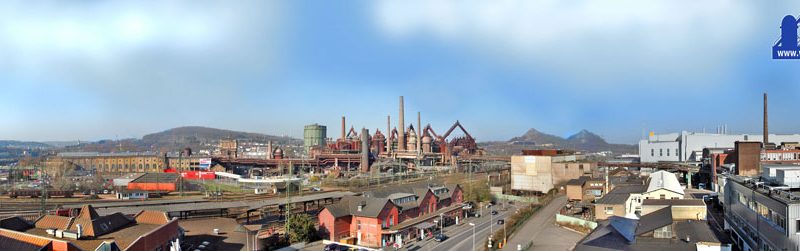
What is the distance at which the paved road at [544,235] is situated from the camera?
62.6ft

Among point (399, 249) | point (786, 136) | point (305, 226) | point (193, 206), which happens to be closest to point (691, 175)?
point (786, 136)

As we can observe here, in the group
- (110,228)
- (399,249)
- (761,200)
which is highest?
(761,200)

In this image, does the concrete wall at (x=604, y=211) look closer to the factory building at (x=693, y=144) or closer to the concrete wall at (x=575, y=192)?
the concrete wall at (x=575, y=192)

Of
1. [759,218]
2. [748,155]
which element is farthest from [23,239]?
[748,155]

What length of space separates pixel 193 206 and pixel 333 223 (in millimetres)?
6921

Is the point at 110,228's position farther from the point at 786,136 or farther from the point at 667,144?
the point at 786,136

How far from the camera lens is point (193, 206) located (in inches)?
915

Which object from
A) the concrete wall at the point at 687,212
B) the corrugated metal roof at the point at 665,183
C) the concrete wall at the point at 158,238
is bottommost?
the concrete wall at the point at 158,238

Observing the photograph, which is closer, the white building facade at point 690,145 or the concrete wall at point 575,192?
the concrete wall at point 575,192

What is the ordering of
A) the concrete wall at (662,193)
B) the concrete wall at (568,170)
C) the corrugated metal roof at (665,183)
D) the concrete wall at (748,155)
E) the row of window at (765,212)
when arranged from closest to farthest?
the row of window at (765,212) → the concrete wall at (662,193) → the corrugated metal roof at (665,183) → the concrete wall at (748,155) → the concrete wall at (568,170)

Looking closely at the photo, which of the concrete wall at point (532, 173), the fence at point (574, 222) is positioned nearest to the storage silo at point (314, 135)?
the concrete wall at point (532, 173)

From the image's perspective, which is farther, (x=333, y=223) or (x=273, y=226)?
(x=273, y=226)

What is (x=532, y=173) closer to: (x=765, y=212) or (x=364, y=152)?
(x=364, y=152)

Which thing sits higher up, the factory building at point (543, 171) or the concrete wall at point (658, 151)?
the concrete wall at point (658, 151)
